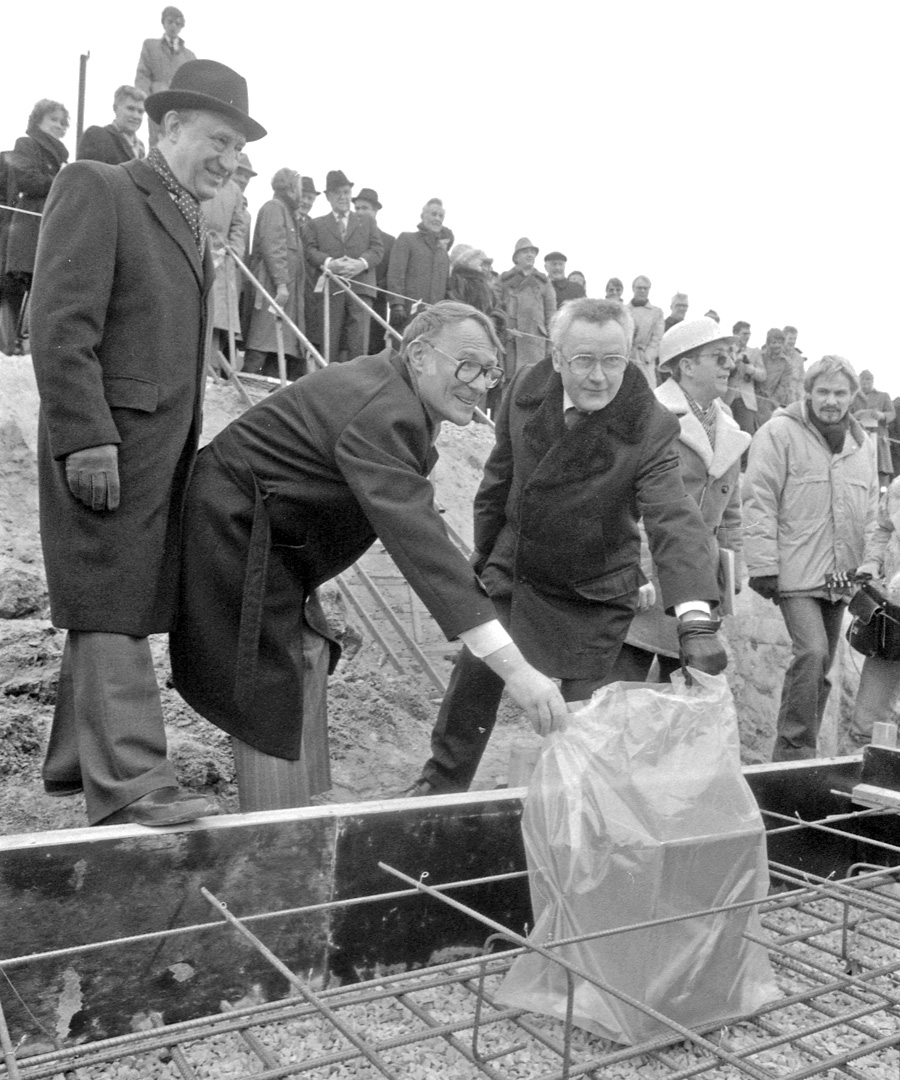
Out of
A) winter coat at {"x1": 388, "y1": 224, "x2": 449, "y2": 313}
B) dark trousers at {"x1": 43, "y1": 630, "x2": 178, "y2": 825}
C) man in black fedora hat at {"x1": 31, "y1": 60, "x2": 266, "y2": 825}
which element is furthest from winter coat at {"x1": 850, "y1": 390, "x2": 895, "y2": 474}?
dark trousers at {"x1": 43, "y1": 630, "x2": 178, "y2": 825}

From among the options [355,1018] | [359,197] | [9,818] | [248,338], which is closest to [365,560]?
[248,338]

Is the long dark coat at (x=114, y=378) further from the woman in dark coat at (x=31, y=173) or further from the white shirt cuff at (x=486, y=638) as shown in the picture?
the woman in dark coat at (x=31, y=173)

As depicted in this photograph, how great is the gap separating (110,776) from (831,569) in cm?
325

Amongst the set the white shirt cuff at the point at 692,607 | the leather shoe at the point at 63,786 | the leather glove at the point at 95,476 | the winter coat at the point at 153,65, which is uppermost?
the winter coat at the point at 153,65

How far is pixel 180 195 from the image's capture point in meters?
2.77

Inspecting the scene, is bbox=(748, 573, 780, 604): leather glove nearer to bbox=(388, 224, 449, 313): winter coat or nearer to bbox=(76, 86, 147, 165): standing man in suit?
bbox=(76, 86, 147, 165): standing man in suit

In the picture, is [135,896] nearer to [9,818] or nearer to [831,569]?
[9,818]

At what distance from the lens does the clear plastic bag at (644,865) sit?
2121mm

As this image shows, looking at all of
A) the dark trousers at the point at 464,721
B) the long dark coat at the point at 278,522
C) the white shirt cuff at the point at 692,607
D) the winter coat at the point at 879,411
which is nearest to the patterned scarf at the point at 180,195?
the long dark coat at the point at 278,522

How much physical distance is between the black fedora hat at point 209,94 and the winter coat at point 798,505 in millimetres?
2771

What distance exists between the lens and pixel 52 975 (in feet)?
6.64

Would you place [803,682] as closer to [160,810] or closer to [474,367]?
[474,367]

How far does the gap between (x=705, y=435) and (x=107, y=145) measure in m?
3.98

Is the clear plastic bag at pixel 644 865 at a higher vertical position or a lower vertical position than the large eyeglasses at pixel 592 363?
lower
